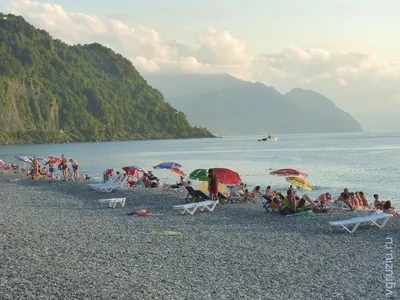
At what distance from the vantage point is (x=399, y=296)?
8984 millimetres

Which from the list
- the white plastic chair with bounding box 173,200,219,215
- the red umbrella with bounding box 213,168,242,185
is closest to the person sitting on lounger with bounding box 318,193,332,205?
the red umbrella with bounding box 213,168,242,185

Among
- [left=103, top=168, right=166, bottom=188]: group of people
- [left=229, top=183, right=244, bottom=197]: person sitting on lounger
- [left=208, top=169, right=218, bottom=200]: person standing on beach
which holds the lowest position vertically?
[left=103, top=168, right=166, bottom=188]: group of people

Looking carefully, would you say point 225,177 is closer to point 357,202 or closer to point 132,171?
point 357,202

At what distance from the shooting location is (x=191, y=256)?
12125 millimetres

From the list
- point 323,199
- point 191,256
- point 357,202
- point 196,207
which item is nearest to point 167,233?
point 191,256

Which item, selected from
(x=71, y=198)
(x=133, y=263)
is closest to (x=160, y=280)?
(x=133, y=263)

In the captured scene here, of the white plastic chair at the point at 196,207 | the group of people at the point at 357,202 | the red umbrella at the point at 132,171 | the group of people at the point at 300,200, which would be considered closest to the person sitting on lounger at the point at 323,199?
the group of people at the point at 300,200

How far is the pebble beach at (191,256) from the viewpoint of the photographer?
9227mm

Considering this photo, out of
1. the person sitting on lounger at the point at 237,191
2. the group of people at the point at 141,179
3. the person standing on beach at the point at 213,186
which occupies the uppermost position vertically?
the person standing on beach at the point at 213,186

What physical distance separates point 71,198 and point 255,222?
12047 mm

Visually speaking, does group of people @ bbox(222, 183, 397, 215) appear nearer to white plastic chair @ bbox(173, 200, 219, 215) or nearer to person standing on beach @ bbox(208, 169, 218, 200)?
person standing on beach @ bbox(208, 169, 218, 200)

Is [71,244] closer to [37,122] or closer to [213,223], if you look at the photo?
[213,223]

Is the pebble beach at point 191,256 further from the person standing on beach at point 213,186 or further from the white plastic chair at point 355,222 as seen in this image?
the person standing on beach at point 213,186

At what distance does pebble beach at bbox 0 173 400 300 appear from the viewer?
9.23 meters
